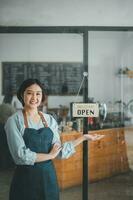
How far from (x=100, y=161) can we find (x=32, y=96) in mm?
1463

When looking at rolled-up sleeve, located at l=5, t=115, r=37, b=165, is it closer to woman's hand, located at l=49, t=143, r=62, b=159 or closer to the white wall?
woman's hand, located at l=49, t=143, r=62, b=159

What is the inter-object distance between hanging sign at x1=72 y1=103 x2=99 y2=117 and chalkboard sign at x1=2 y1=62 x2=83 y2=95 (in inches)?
9.9

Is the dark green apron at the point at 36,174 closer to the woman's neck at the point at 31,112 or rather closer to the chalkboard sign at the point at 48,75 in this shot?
the woman's neck at the point at 31,112

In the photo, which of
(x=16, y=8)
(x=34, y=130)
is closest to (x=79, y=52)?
(x=16, y=8)

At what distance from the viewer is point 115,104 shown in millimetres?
4098

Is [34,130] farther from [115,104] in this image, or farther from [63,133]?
[115,104]

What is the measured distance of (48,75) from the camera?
4020mm

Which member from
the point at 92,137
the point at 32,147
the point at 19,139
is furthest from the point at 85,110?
the point at 19,139

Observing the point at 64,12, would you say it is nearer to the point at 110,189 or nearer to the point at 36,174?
the point at 36,174

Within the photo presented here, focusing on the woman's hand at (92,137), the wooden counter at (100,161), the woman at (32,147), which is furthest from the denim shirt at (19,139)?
the wooden counter at (100,161)

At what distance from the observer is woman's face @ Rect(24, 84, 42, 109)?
10.3 feet

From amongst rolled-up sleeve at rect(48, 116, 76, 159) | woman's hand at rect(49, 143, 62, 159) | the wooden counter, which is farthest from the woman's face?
the wooden counter

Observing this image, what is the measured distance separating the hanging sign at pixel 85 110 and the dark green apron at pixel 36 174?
2.42ft

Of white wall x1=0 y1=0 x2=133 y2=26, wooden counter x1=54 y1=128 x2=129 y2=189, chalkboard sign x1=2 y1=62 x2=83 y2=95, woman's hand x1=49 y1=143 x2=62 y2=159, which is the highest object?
white wall x1=0 y1=0 x2=133 y2=26
